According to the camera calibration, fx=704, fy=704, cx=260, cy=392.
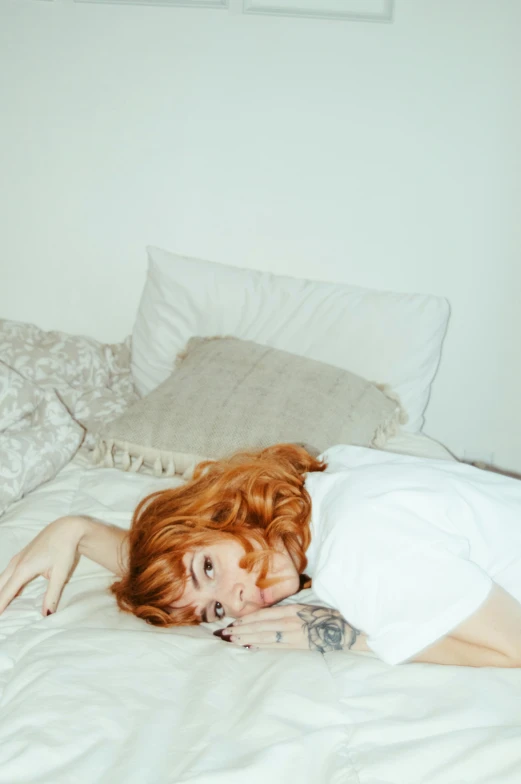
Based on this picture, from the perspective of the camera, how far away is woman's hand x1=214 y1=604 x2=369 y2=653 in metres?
1.01

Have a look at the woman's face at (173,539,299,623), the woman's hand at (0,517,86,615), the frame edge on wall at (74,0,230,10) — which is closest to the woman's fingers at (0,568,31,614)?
the woman's hand at (0,517,86,615)

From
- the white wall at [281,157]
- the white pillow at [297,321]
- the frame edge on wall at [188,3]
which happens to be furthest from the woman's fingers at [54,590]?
the frame edge on wall at [188,3]

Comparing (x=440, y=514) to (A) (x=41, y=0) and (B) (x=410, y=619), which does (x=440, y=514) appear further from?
(A) (x=41, y=0)

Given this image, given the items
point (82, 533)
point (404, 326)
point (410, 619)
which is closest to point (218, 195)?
point (404, 326)

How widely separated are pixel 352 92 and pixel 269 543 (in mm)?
1217

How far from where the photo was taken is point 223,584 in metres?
1.07

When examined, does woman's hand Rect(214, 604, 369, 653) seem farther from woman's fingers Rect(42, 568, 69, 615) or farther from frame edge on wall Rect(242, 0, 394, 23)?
frame edge on wall Rect(242, 0, 394, 23)

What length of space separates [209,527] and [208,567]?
7cm

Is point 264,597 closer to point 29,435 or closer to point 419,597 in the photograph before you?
point 419,597

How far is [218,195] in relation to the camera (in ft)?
6.23

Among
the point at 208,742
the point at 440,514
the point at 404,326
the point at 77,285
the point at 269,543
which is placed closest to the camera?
the point at 208,742

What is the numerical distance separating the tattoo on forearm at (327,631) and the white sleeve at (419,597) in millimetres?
108

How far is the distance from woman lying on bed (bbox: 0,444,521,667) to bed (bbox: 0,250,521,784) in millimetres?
42

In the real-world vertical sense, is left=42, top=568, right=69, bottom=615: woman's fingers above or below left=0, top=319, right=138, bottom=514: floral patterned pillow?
below
